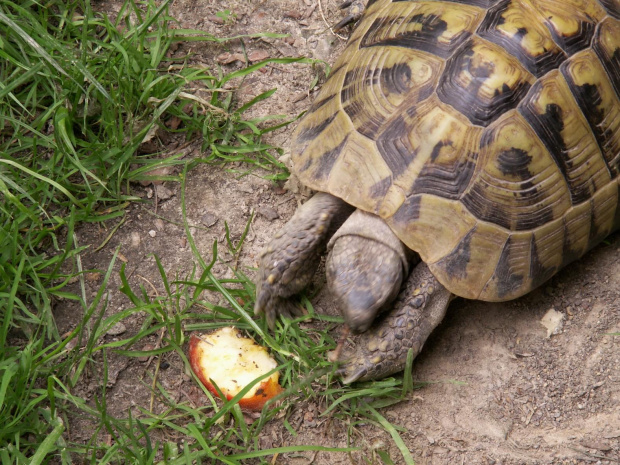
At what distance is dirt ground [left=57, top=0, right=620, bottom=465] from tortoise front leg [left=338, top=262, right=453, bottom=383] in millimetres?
183

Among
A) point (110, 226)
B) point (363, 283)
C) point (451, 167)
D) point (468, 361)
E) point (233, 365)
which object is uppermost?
point (451, 167)

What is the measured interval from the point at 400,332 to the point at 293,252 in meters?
0.54

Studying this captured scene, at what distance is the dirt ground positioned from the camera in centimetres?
258

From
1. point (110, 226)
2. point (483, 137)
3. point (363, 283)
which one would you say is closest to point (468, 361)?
point (363, 283)

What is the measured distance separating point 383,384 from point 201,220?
3.79 ft

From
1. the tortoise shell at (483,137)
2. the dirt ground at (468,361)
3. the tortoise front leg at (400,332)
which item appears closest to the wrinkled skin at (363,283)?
the tortoise front leg at (400,332)

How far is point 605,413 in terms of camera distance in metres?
2.63

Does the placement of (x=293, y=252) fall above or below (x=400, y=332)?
above

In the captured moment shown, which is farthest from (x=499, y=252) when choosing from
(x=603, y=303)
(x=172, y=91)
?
(x=172, y=91)

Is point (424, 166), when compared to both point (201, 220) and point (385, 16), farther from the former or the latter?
point (201, 220)

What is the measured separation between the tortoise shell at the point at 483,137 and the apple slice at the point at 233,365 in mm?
724

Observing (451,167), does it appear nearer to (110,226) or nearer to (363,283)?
(363,283)

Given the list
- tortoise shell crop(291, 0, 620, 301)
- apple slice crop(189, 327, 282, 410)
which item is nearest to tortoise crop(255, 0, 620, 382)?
tortoise shell crop(291, 0, 620, 301)

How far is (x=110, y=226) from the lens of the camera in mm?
3076
